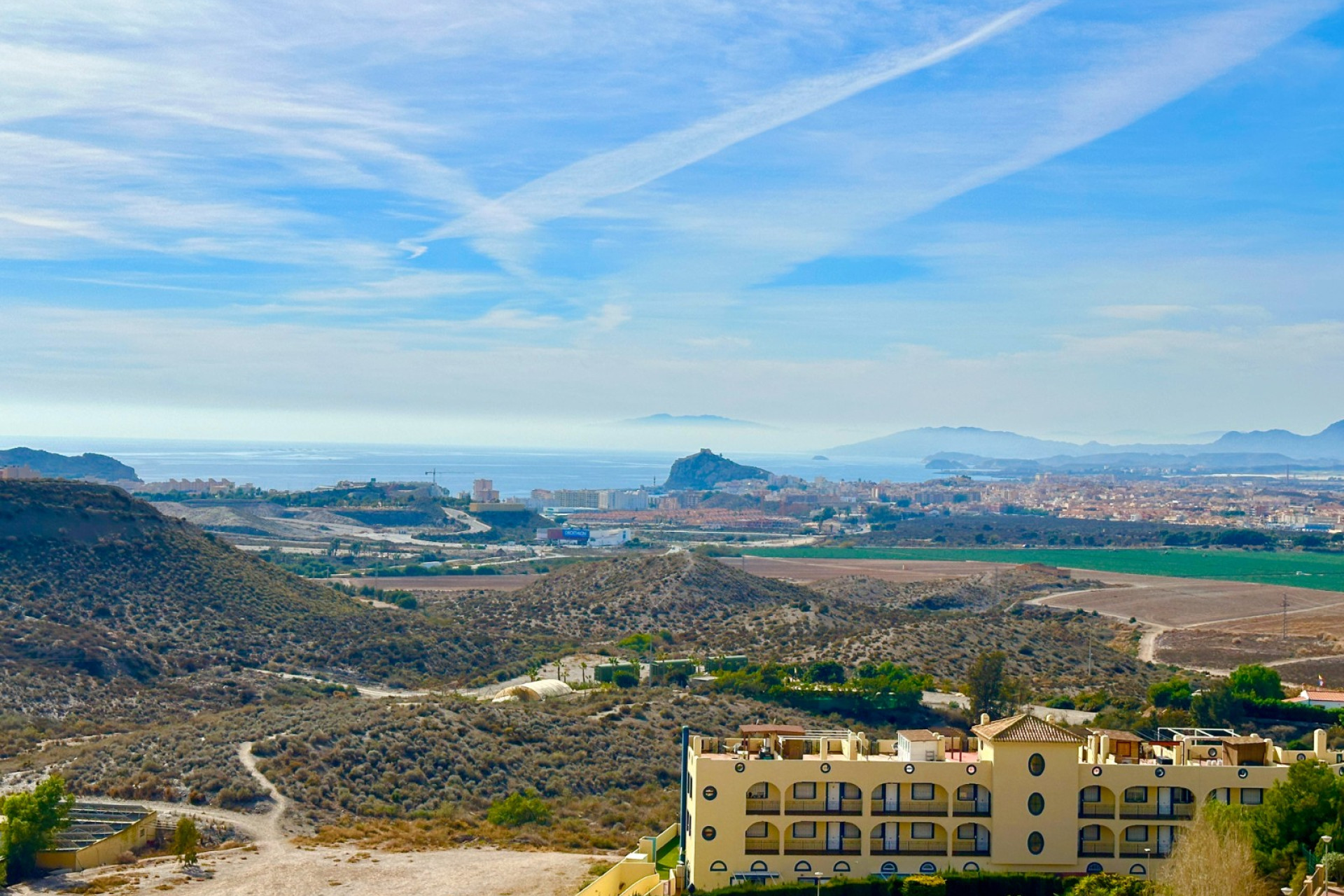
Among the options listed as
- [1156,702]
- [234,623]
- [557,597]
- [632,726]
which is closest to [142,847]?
[632,726]

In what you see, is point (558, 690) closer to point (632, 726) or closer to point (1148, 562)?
point (632, 726)

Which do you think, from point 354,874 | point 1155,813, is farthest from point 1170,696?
point 354,874

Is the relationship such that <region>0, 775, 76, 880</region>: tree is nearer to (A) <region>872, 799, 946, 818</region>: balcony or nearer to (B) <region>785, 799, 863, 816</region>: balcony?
(B) <region>785, 799, 863, 816</region>: balcony

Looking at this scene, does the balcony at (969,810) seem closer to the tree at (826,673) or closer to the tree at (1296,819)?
the tree at (1296,819)

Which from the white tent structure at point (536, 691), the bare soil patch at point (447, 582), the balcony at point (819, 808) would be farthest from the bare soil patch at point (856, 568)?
the balcony at point (819, 808)

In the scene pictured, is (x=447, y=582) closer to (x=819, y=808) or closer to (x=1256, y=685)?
(x=1256, y=685)

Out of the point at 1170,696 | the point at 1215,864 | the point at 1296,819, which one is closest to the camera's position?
the point at 1215,864
